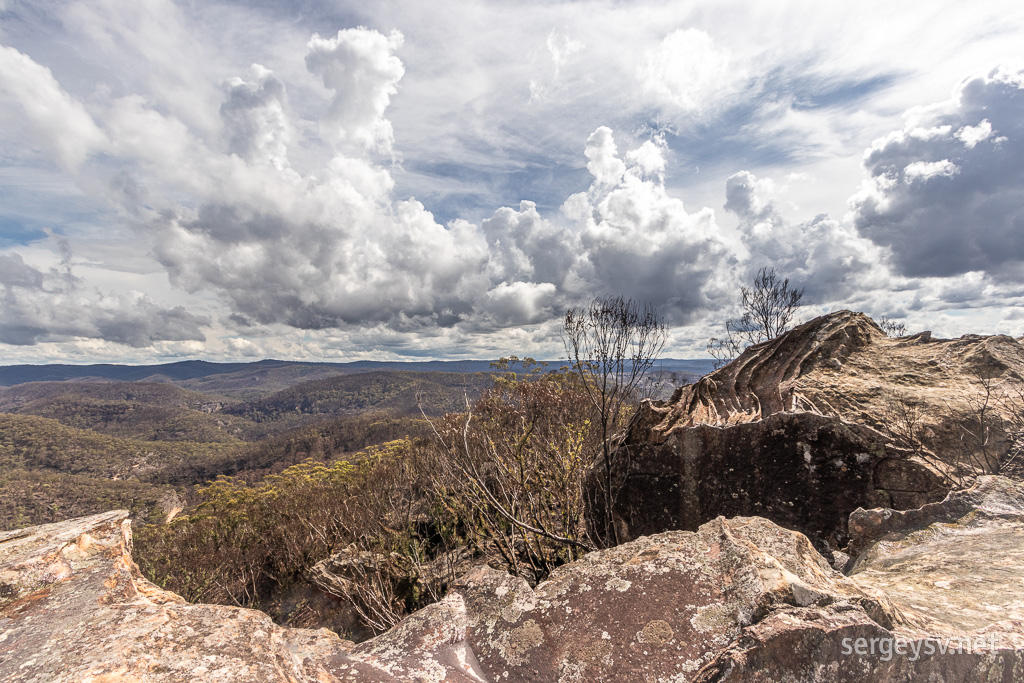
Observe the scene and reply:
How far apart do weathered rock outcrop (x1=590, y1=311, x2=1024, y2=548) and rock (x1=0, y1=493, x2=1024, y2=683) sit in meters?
2.10

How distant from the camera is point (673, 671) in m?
3.35

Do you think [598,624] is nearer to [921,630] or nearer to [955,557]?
[921,630]

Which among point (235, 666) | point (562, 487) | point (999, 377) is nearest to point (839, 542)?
point (562, 487)

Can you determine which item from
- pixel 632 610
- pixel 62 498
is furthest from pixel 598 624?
pixel 62 498

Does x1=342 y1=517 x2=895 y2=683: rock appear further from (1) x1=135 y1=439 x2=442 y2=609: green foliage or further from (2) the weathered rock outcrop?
(1) x1=135 y1=439 x2=442 y2=609: green foliage

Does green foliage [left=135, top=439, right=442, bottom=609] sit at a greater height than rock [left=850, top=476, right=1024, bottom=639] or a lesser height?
lesser

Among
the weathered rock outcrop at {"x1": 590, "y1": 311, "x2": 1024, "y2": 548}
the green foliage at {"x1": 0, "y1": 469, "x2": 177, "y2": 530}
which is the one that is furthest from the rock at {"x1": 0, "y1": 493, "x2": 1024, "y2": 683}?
the green foliage at {"x1": 0, "y1": 469, "x2": 177, "y2": 530}

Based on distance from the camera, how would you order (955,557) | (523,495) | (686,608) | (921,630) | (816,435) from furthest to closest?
1. (523,495)
2. (816,435)
3. (955,557)
4. (686,608)
5. (921,630)

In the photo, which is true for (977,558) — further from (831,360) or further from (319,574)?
(319,574)

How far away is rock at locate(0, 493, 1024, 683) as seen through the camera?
10.4 ft

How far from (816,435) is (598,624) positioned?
587cm

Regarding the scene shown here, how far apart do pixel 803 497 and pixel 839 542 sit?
29.9 inches

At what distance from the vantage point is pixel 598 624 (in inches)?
154

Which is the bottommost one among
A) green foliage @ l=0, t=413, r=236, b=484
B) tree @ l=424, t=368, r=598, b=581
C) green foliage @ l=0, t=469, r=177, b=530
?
green foliage @ l=0, t=413, r=236, b=484
